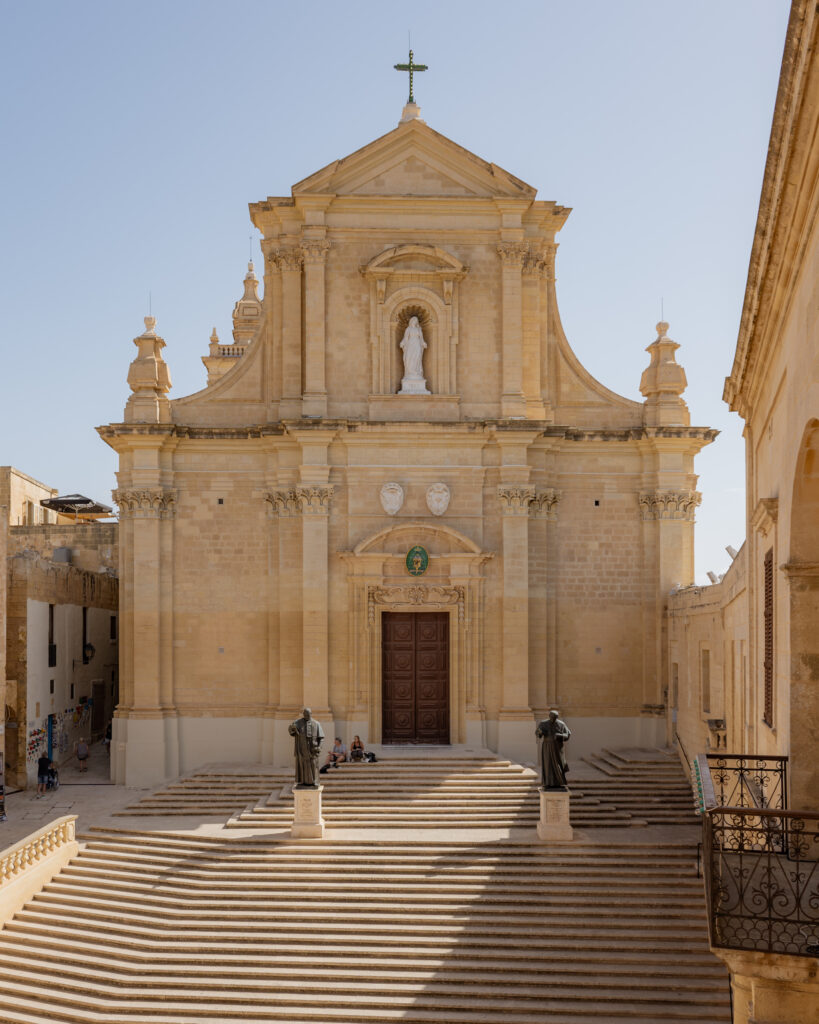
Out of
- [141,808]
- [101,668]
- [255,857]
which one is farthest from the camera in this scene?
[101,668]

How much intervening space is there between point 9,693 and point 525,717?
12.7 metres

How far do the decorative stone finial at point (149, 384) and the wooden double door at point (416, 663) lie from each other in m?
7.54

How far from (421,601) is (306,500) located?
3681 mm

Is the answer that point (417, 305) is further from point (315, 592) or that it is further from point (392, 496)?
point (315, 592)

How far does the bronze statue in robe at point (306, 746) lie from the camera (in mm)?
19656

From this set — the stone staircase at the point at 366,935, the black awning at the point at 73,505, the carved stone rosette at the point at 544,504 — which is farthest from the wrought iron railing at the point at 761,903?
the black awning at the point at 73,505

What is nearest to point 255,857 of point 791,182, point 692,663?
point 692,663

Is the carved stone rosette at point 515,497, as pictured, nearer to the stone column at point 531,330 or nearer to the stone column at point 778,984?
the stone column at point 531,330

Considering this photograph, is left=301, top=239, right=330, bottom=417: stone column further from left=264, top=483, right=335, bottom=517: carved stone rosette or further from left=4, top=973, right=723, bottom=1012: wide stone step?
left=4, top=973, right=723, bottom=1012: wide stone step

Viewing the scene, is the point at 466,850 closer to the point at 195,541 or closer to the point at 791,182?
the point at 195,541

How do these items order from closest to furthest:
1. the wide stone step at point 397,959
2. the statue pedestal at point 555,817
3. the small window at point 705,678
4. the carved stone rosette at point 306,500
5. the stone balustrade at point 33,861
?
the wide stone step at point 397,959, the stone balustrade at point 33,861, the statue pedestal at point 555,817, the small window at point 705,678, the carved stone rosette at point 306,500

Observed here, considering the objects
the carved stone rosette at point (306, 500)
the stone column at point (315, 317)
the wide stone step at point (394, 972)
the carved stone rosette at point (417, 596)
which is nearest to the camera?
the wide stone step at point (394, 972)

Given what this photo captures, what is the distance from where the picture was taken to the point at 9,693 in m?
26.0

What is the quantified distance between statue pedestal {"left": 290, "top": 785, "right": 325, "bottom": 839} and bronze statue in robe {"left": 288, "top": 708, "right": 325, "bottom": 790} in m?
0.17
